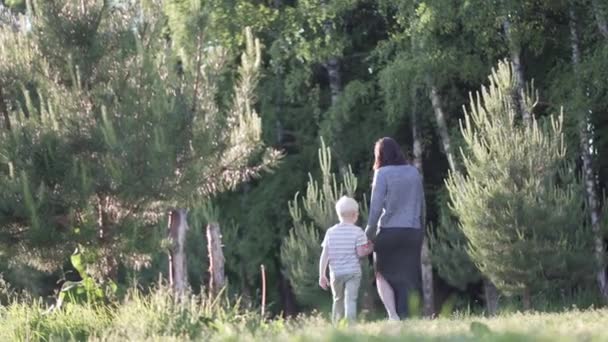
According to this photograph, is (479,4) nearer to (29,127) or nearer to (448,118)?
(448,118)

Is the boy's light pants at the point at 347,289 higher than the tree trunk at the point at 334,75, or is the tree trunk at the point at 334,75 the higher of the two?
the tree trunk at the point at 334,75

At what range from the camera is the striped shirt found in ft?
43.6

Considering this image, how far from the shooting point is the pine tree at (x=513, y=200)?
25.8m

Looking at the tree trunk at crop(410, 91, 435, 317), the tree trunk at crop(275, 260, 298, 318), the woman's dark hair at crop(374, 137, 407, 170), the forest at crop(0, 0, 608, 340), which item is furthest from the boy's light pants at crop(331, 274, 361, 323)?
the tree trunk at crop(275, 260, 298, 318)

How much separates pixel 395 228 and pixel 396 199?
0.28 meters

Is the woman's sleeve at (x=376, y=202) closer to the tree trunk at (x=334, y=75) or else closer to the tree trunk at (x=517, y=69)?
the tree trunk at (x=517, y=69)

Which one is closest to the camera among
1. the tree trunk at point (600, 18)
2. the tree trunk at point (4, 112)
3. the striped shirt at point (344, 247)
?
the striped shirt at point (344, 247)

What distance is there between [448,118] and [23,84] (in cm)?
1658

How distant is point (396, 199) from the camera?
12.4 metres

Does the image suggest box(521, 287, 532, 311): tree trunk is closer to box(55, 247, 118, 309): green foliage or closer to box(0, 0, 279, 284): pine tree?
box(0, 0, 279, 284): pine tree

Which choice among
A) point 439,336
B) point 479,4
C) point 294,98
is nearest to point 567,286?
point 479,4

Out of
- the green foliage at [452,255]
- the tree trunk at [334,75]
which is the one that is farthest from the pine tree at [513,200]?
the tree trunk at [334,75]

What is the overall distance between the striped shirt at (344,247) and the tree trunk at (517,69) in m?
14.1

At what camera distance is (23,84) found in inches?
791
